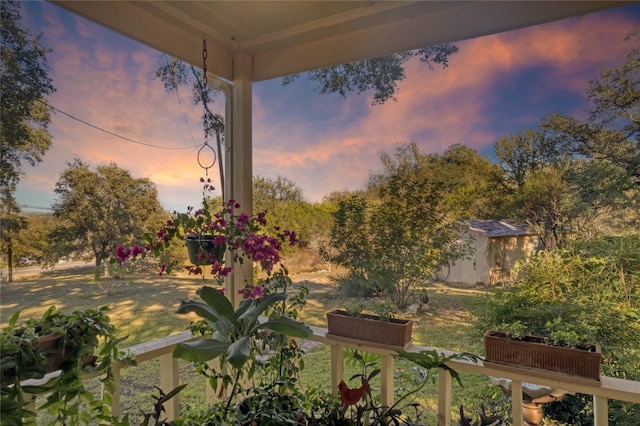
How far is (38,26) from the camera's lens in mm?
1327

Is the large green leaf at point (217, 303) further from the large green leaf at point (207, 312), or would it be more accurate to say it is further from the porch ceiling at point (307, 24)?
the porch ceiling at point (307, 24)

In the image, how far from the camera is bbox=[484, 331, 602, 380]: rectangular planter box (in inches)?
46.4

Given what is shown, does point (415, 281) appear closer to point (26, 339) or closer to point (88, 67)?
point (26, 339)

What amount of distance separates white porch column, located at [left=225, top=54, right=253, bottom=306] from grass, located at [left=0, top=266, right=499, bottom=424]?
25 cm

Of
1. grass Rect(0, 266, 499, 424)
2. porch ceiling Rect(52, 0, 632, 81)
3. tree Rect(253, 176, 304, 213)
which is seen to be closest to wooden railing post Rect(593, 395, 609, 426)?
grass Rect(0, 266, 499, 424)

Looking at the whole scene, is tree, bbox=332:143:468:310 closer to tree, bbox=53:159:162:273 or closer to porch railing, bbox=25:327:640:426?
porch railing, bbox=25:327:640:426

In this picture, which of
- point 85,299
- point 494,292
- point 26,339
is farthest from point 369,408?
point 85,299

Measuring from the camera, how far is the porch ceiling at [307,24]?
142 cm

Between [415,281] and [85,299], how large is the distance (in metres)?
1.47

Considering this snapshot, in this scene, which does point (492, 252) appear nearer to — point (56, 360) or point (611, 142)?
point (611, 142)

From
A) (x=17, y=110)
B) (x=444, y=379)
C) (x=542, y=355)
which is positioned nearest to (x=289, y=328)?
(x=444, y=379)

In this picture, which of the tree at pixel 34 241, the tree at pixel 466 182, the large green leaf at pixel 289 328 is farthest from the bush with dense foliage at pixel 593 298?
the tree at pixel 34 241

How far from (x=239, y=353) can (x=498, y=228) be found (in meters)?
1.19

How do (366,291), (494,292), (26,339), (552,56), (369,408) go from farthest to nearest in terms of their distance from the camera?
(366,291)
(494,292)
(552,56)
(369,408)
(26,339)
